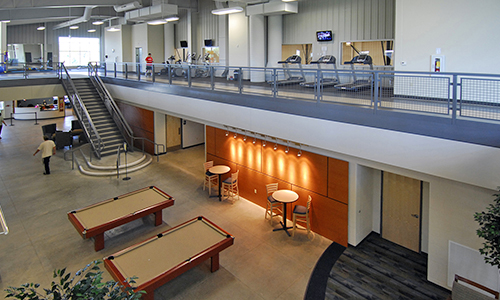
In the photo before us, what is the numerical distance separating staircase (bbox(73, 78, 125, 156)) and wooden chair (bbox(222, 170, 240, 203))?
6.41m

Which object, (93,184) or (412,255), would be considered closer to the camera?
(412,255)

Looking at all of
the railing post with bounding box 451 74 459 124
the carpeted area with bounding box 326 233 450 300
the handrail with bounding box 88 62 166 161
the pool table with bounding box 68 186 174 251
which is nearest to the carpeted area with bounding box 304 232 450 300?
the carpeted area with bounding box 326 233 450 300

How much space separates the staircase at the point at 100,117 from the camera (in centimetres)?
1453

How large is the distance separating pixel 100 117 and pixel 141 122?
1.83 metres

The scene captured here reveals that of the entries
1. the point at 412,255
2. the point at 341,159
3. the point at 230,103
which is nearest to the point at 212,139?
the point at 230,103

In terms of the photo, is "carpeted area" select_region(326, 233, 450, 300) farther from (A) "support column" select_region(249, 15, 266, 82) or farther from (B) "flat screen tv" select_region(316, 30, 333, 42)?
(A) "support column" select_region(249, 15, 266, 82)

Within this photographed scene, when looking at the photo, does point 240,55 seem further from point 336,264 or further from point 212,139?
point 336,264

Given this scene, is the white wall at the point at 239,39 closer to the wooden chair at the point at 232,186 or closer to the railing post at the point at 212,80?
the railing post at the point at 212,80

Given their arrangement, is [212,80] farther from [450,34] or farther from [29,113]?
[29,113]

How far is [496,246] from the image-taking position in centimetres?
397

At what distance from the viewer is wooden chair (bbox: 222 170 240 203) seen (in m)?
10.6

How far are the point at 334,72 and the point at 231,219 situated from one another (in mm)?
4921

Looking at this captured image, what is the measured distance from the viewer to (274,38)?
13.3 meters

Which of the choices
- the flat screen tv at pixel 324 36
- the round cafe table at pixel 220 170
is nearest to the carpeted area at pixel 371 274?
the round cafe table at pixel 220 170
